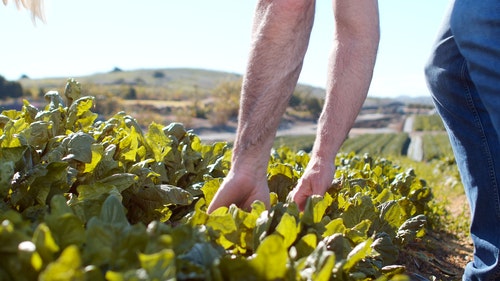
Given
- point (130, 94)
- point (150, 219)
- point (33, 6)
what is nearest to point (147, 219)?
point (150, 219)

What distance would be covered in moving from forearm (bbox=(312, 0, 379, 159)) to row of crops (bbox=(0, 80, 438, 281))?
0.26 metres

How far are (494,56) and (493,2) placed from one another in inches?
7.7

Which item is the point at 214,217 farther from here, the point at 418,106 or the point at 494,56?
the point at 418,106

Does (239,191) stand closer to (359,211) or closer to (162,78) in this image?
(359,211)

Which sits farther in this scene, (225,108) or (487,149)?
(225,108)

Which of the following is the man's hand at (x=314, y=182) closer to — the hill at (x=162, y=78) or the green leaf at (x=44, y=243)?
the green leaf at (x=44, y=243)

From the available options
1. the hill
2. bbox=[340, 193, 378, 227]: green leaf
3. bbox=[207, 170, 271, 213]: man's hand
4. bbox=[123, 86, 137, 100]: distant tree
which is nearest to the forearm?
bbox=[340, 193, 378, 227]: green leaf

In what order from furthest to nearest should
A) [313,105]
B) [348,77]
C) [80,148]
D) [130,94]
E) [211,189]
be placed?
[130,94] → [313,105] → [348,77] → [211,189] → [80,148]

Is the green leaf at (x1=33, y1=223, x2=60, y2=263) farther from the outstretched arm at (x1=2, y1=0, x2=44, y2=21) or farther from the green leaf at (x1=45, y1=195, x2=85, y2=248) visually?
the outstretched arm at (x1=2, y1=0, x2=44, y2=21)

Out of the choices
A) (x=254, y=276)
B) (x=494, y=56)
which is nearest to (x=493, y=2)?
(x=494, y=56)

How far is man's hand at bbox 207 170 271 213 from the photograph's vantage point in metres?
1.94

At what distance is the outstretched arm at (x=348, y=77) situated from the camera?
2.41m

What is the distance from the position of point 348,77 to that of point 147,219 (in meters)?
1.00

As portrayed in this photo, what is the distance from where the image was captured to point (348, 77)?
2449 millimetres
